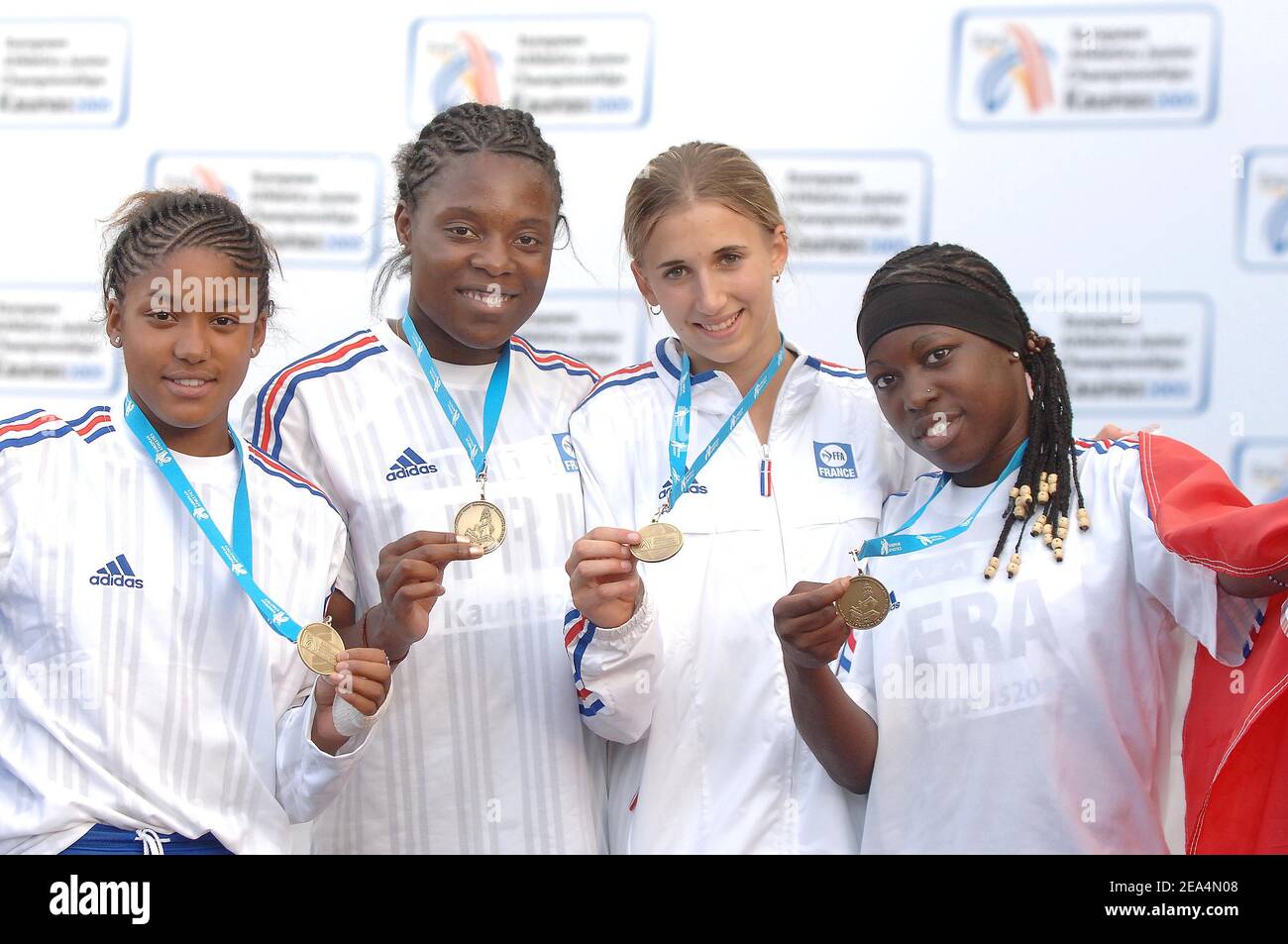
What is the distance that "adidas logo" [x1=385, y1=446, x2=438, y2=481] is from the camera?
2.13 metres

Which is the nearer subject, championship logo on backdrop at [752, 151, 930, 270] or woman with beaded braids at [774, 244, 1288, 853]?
woman with beaded braids at [774, 244, 1288, 853]

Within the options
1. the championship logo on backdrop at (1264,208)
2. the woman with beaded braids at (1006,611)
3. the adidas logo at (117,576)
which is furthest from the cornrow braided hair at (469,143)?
the championship logo on backdrop at (1264,208)

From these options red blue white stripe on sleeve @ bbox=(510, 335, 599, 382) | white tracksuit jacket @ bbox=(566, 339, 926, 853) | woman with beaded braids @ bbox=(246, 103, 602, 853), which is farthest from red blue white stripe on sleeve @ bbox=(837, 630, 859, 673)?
red blue white stripe on sleeve @ bbox=(510, 335, 599, 382)

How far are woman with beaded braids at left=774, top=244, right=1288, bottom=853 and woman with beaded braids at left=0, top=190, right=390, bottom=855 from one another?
0.77 m

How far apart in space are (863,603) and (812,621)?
9 centimetres

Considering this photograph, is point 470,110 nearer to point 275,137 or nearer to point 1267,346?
point 275,137

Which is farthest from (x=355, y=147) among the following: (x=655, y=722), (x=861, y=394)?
(x=655, y=722)

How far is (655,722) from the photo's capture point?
204 cm

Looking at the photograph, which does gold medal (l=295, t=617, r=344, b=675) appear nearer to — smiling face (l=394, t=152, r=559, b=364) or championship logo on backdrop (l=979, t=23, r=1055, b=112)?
smiling face (l=394, t=152, r=559, b=364)

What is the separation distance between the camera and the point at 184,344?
186 centimetres

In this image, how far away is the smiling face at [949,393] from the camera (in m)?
1.94

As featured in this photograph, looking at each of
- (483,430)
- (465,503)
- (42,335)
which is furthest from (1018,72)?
(42,335)
